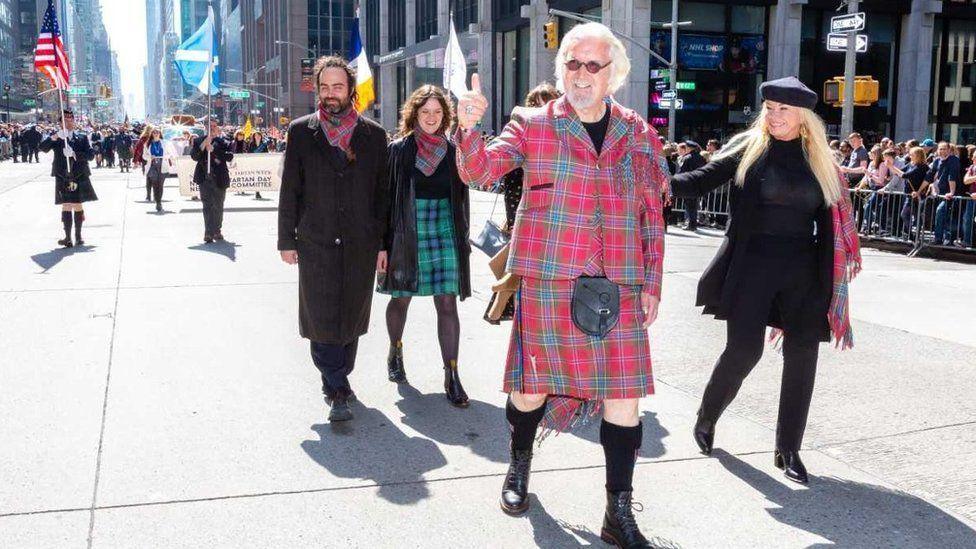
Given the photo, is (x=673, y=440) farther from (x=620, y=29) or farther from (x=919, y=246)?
(x=620, y=29)

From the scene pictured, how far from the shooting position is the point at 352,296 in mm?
5242

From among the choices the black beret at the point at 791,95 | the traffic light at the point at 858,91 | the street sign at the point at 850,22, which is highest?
the street sign at the point at 850,22

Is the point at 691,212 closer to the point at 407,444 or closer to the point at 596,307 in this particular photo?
the point at 407,444

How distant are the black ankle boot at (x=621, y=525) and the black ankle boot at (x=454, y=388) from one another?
2.02m

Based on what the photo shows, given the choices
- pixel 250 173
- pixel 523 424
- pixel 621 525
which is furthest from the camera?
pixel 250 173

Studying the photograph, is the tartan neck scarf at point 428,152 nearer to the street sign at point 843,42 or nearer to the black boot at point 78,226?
the black boot at point 78,226

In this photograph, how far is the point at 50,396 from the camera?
5.73 metres

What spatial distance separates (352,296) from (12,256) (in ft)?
29.1

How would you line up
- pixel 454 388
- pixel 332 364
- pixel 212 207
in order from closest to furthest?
pixel 332 364 → pixel 454 388 → pixel 212 207

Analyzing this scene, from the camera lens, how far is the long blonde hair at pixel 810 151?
4297 mm

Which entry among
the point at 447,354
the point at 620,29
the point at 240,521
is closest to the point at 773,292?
the point at 447,354

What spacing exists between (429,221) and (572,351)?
2235mm

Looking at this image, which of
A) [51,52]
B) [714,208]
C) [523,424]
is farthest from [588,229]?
[714,208]

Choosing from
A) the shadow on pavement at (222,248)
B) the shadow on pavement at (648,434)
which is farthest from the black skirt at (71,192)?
the shadow on pavement at (648,434)
